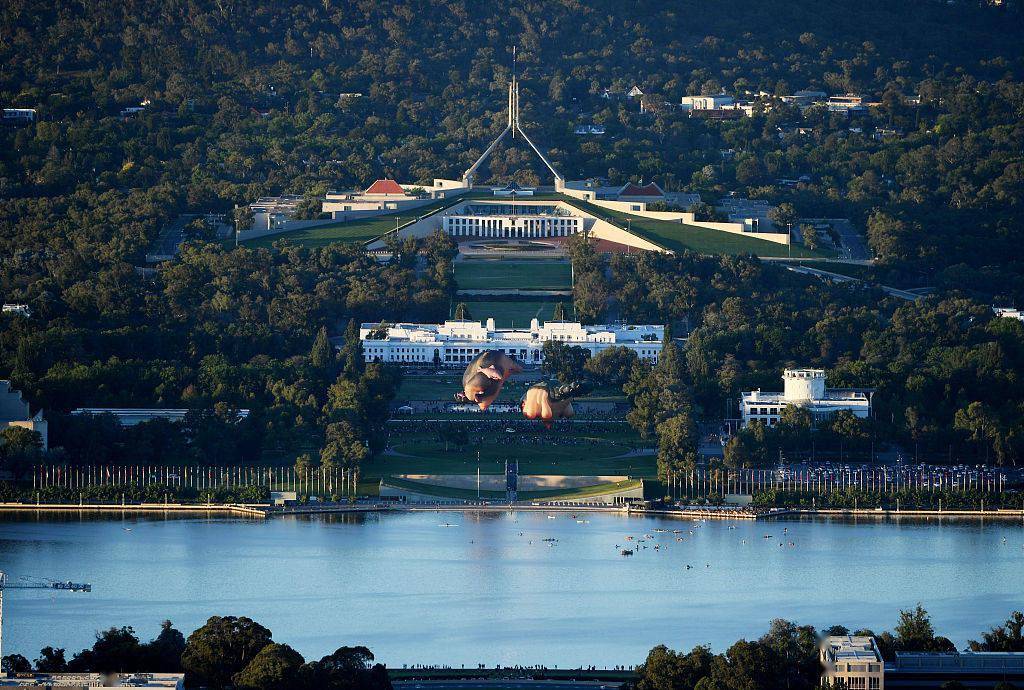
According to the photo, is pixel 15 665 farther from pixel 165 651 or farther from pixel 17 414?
pixel 17 414

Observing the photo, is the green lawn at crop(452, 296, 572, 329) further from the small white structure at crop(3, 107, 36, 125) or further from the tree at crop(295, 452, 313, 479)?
the small white structure at crop(3, 107, 36, 125)

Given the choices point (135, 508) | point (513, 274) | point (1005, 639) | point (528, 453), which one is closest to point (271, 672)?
point (1005, 639)

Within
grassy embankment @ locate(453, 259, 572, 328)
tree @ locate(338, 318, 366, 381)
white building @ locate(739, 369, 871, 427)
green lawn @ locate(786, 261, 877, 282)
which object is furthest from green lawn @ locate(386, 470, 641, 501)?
green lawn @ locate(786, 261, 877, 282)

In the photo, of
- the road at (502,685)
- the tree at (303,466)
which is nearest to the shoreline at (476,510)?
the tree at (303,466)

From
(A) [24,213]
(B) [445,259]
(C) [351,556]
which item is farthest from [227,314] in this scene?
(C) [351,556]

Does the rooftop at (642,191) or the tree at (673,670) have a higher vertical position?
the rooftop at (642,191)

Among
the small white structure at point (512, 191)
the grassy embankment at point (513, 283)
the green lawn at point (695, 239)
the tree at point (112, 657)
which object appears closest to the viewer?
the tree at point (112, 657)

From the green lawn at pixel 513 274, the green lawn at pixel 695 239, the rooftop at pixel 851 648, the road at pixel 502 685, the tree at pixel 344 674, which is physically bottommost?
the road at pixel 502 685

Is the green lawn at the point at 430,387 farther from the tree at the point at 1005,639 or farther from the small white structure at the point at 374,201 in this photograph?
the tree at the point at 1005,639
